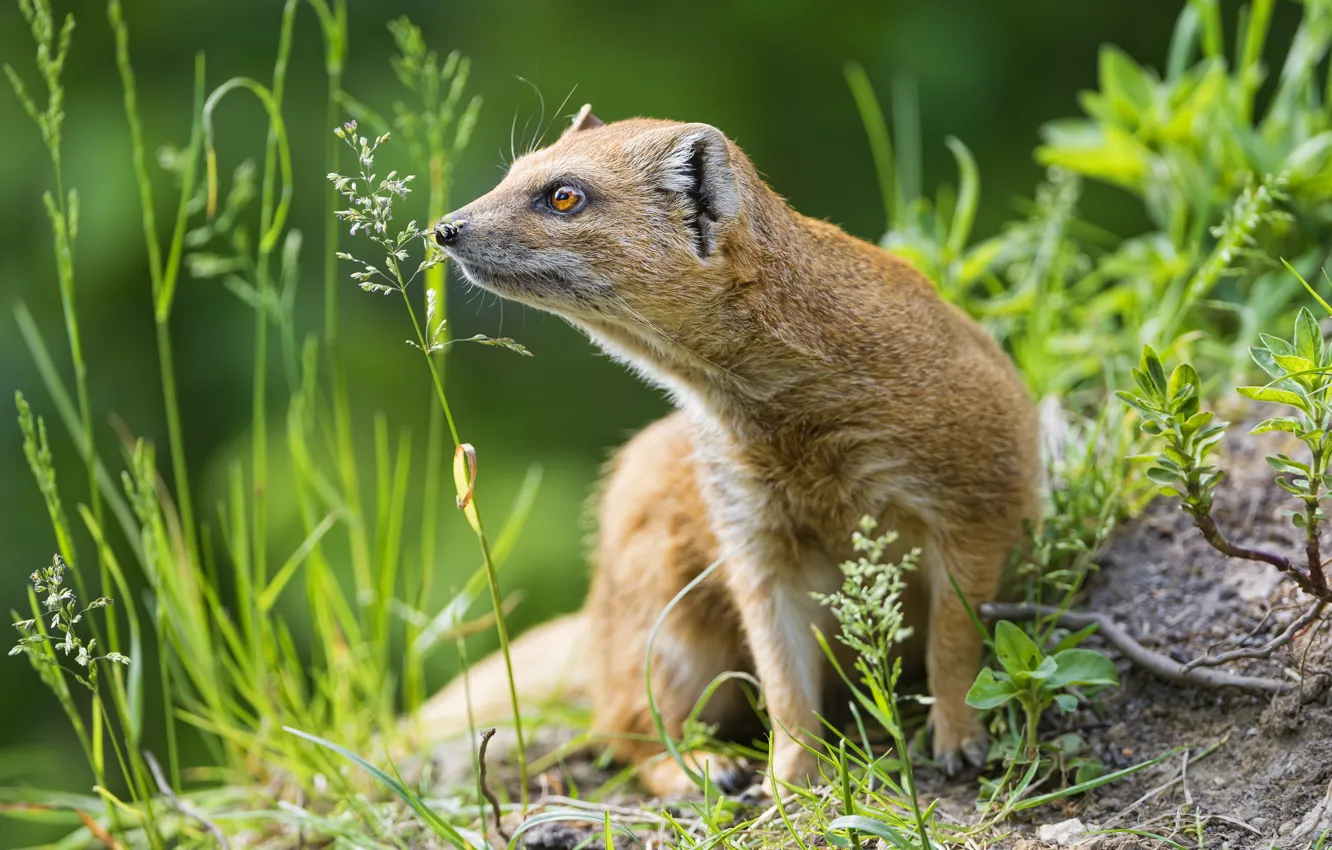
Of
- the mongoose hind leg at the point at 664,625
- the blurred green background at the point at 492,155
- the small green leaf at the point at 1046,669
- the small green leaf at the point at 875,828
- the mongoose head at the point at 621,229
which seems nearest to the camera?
the small green leaf at the point at 875,828

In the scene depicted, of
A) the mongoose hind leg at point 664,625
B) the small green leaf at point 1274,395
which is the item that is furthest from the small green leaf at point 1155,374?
the mongoose hind leg at point 664,625

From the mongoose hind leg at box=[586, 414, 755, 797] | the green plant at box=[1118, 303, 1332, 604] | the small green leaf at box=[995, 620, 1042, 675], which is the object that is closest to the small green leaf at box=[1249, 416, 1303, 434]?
the green plant at box=[1118, 303, 1332, 604]

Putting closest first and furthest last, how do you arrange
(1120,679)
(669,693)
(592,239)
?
1. (592,239)
2. (1120,679)
3. (669,693)

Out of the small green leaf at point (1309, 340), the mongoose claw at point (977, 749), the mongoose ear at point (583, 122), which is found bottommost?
the mongoose claw at point (977, 749)

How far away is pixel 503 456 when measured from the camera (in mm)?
4836

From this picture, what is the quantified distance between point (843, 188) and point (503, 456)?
191cm

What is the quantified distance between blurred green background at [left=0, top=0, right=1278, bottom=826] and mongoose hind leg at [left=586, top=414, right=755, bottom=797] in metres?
1.53

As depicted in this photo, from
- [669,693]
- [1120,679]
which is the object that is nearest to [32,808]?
[669,693]

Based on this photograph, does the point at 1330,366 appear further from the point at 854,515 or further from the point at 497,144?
the point at 497,144

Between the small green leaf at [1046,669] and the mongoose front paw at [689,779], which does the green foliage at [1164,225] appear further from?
the mongoose front paw at [689,779]

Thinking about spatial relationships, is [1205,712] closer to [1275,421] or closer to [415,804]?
[1275,421]

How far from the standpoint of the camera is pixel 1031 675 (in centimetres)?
197

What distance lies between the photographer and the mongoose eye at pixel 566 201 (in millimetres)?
2098

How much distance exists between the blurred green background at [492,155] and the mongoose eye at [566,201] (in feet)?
7.90
